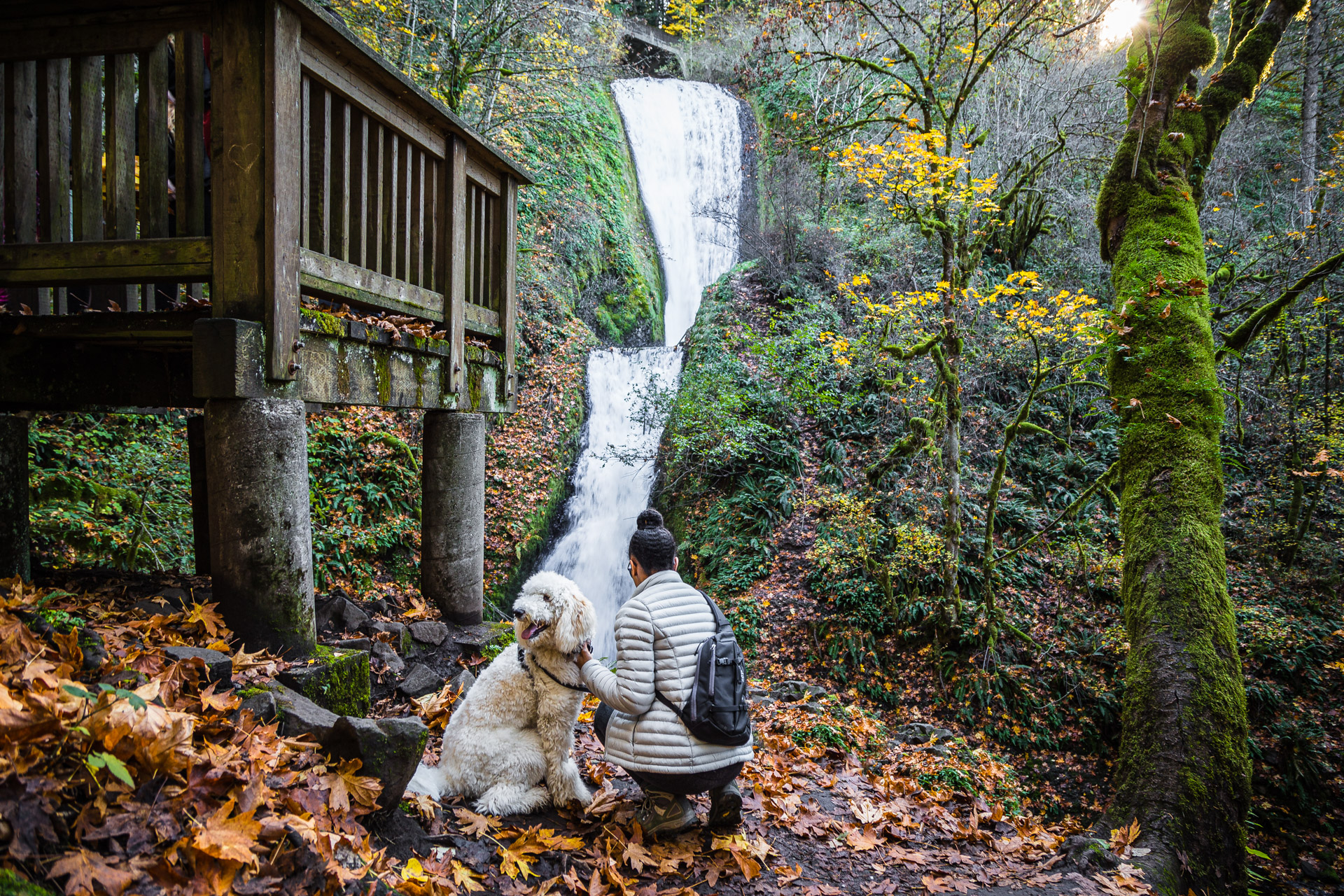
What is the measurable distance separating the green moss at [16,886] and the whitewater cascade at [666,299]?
303 inches

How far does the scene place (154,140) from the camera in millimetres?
3406

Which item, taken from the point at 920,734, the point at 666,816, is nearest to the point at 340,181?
the point at 666,816

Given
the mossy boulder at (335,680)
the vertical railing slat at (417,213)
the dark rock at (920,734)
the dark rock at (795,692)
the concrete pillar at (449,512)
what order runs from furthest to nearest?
the dark rock at (795,692) < the dark rock at (920,734) < the concrete pillar at (449,512) < the vertical railing slat at (417,213) < the mossy boulder at (335,680)

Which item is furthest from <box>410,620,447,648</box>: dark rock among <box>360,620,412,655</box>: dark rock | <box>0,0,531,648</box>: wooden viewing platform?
<box>0,0,531,648</box>: wooden viewing platform

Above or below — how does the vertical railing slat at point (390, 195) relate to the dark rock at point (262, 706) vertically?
above

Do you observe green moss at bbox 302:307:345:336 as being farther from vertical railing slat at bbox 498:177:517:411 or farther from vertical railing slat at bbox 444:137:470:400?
vertical railing slat at bbox 498:177:517:411

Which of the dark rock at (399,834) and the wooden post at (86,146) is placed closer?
the dark rock at (399,834)

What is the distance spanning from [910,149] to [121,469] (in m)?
9.66

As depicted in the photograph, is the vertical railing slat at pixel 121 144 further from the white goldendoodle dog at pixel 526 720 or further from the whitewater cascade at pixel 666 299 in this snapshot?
the whitewater cascade at pixel 666 299

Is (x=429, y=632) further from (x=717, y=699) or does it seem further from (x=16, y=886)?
(x=16, y=886)

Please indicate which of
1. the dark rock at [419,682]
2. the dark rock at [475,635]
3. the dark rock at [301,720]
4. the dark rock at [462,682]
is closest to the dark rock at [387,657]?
the dark rock at [419,682]

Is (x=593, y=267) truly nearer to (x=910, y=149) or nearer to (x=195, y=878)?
(x=910, y=149)

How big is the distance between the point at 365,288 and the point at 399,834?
3282 mm

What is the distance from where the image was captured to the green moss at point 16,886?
1401 millimetres
